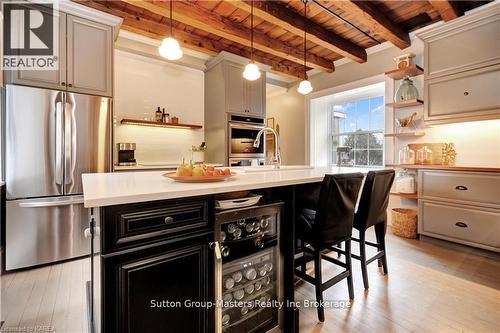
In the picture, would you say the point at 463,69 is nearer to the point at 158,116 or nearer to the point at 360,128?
the point at 360,128

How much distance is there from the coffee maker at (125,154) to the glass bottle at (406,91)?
3.72 meters

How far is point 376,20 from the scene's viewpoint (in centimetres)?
284

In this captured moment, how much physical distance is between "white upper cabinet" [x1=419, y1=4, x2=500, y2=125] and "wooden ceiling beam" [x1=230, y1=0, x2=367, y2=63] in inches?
39.0

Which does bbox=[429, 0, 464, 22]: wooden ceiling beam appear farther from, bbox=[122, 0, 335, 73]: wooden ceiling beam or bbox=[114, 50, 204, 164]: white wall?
bbox=[114, 50, 204, 164]: white wall

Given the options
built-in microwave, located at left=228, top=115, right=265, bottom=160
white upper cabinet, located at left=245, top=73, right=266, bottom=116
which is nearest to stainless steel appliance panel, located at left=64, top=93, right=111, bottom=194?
built-in microwave, located at left=228, top=115, right=265, bottom=160

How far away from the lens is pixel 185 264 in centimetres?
106

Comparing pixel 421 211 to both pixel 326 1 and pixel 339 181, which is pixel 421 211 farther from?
pixel 326 1

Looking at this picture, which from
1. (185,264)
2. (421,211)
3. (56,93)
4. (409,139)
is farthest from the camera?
(409,139)

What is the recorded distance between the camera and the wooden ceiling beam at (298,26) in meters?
2.69

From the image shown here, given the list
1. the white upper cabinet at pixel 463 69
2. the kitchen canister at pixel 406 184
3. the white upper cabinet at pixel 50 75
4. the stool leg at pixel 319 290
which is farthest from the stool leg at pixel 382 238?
the white upper cabinet at pixel 50 75

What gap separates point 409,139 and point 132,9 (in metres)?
4.02

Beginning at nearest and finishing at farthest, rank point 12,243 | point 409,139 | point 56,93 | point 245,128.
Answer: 1. point 12,243
2. point 56,93
3. point 409,139
4. point 245,128

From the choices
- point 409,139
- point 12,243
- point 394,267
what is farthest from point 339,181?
point 12,243

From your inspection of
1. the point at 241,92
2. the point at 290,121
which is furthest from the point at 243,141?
the point at 290,121
